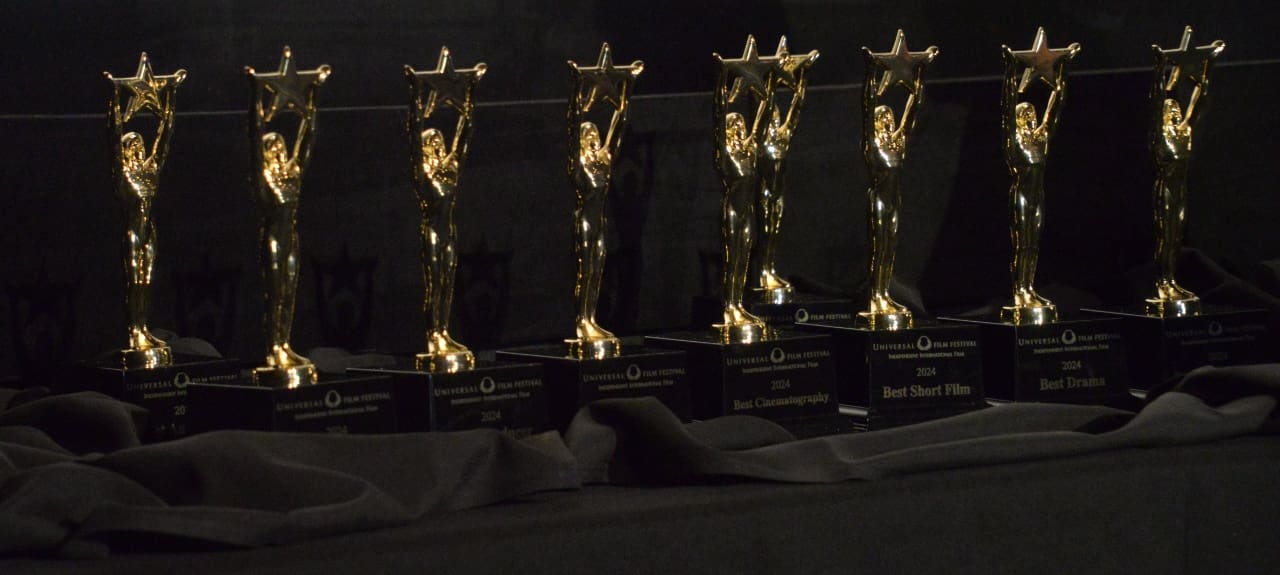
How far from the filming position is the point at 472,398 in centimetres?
244

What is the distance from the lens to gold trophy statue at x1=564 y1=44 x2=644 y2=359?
8.71 ft

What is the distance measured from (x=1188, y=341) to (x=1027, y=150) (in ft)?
1.47

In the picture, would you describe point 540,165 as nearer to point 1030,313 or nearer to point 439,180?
point 439,180

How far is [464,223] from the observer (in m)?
3.63

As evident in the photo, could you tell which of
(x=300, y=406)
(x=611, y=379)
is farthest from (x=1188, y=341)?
(x=300, y=406)

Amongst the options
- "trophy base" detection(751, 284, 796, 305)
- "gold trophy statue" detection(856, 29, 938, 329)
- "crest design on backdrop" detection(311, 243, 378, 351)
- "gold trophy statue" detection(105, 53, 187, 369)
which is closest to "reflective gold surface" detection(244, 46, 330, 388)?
"gold trophy statue" detection(105, 53, 187, 369)

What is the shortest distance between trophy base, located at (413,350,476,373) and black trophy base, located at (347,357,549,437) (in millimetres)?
16

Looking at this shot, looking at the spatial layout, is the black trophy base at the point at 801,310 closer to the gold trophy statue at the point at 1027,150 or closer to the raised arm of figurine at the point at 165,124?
the gold trophy statue at the point at 1027,150

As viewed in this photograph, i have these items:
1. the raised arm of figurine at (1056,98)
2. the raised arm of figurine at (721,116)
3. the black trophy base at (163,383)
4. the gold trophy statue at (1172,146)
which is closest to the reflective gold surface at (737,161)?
the raised arm of figurine at (721,116)

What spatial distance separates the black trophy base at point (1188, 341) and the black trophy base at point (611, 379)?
0.85 m

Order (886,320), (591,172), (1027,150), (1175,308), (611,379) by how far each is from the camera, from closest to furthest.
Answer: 1. (611,379)
2. (591,172)
3. (886,320)
4. (1027,150)
5. (1175,308)

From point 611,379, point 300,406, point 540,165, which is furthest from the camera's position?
point 540,165

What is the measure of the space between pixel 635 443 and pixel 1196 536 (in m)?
0.80

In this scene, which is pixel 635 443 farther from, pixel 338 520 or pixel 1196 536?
pixel 1196 536
